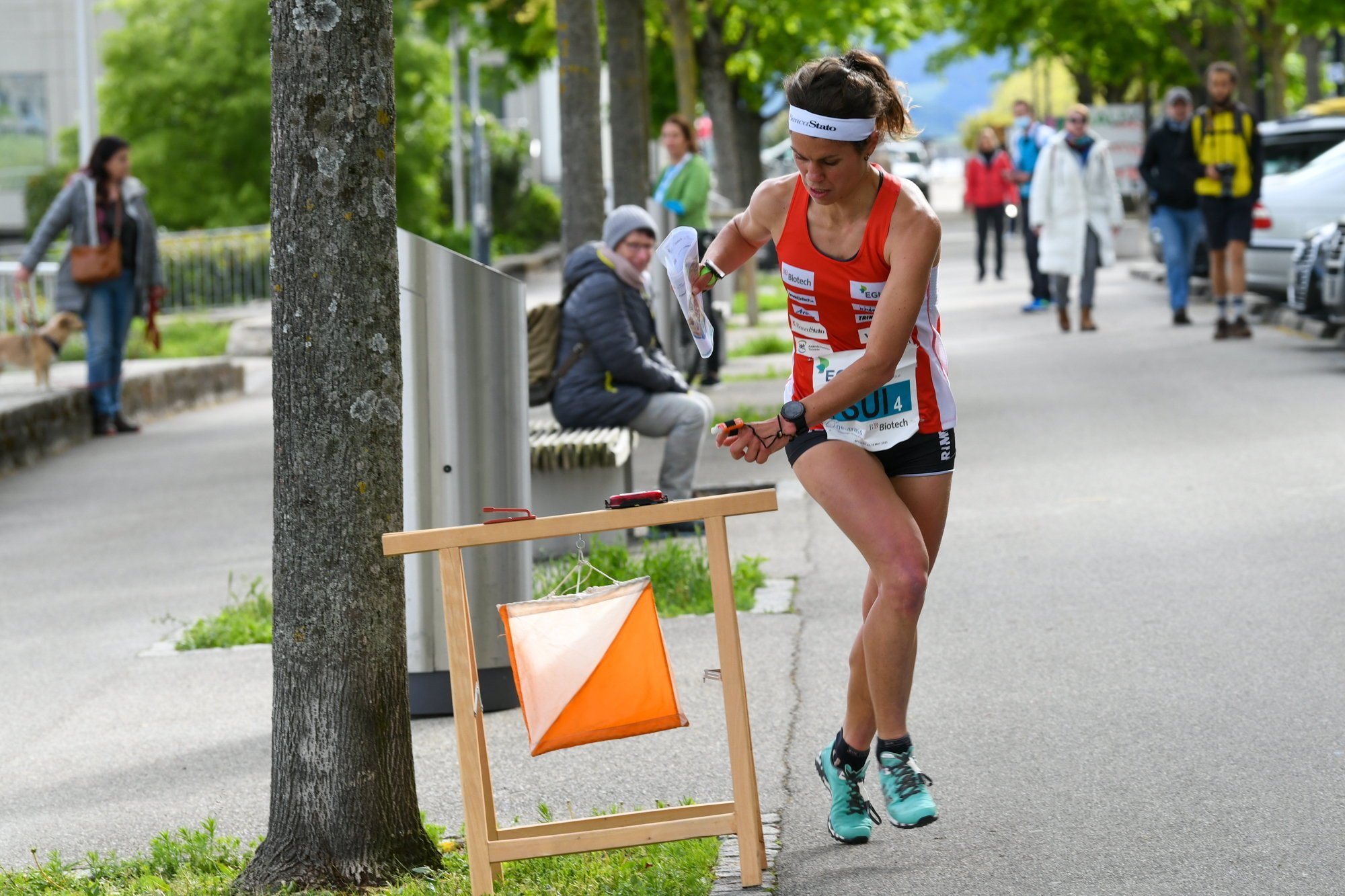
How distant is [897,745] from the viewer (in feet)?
14.1

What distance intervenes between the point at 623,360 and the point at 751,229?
13.3 feet

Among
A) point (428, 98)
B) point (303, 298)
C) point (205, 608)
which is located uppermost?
point (428, 98)

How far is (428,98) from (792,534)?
92.4 feet

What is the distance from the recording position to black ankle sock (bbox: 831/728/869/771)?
174 inches

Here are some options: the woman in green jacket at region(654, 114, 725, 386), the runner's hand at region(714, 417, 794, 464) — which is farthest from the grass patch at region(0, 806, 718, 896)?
the woman in green jacket at region(654, 114, 725, 386)

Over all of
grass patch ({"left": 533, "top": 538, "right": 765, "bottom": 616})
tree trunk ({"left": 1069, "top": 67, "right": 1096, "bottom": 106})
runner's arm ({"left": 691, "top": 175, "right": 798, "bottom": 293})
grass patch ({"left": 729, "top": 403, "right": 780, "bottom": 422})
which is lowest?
grass patch ({"left": 533, "top": 538, "right": 765, "bottom": 616})

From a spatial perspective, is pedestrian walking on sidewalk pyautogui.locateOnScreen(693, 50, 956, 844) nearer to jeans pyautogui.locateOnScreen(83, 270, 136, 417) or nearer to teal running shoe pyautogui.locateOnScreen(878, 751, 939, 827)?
teal running shoe pyautogui.locateOnScreen(878, 751, 939, 827)

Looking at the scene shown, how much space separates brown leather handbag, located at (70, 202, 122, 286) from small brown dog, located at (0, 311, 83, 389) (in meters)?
0.46

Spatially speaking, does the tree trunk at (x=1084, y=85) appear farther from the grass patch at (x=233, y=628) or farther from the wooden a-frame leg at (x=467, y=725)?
the wooden a-frame leg at (x=467, y=725)

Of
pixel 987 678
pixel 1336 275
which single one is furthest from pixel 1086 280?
pixel 987 678

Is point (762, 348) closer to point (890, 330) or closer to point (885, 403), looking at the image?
point (885, 403)

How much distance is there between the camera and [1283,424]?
10.8m

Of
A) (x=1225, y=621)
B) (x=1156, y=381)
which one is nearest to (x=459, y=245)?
(x=1156, y=381)

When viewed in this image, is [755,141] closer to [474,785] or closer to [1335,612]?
[1335,612]
